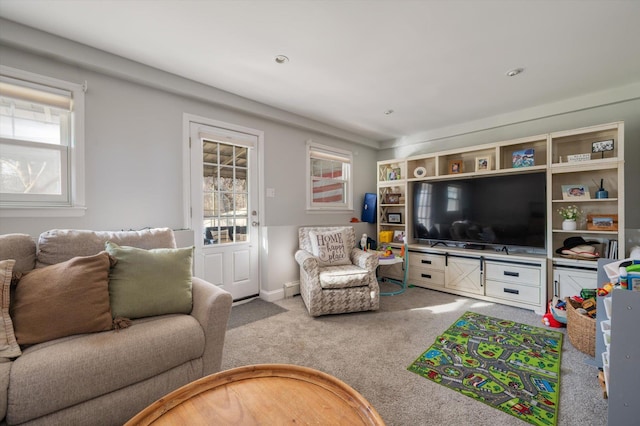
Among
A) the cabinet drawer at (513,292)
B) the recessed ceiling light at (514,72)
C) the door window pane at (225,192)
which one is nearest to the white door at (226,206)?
the door window pane at (225,192)

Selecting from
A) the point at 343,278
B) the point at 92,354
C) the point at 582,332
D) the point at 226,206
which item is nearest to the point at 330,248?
the point at 343,278

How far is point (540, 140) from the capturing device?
3141mm

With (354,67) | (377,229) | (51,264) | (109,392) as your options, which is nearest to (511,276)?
(377,229)

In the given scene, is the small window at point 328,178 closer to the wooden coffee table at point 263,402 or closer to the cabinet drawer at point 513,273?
the cabinet drawer at point 513,273

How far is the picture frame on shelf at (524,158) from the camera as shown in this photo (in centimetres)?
322

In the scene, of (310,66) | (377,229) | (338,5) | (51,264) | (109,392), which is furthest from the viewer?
(377,229)

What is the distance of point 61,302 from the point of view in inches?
53.4

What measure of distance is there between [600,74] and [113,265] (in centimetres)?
431

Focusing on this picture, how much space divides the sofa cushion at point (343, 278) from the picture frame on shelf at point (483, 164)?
7.08 feet

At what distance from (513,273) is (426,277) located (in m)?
1.04

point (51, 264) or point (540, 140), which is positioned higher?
point (540, 140)

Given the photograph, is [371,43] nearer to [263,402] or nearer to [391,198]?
[263,402]

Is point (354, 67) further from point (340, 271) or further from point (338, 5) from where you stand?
point (340, 271)

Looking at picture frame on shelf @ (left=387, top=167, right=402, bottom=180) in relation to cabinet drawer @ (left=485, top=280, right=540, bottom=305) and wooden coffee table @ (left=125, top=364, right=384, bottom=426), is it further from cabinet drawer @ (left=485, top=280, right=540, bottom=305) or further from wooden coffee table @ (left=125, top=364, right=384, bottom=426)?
wooden coffee table @ (left=125, top=364, right=384, bottom=426)
